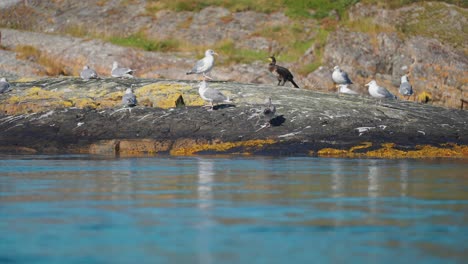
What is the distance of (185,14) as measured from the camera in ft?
144

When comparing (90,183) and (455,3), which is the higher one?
(455,3)

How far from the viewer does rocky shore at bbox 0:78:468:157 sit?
21109mm

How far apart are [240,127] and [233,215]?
38.3 ft

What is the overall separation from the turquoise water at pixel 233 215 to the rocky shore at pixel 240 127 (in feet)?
13.7

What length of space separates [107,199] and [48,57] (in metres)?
28.6

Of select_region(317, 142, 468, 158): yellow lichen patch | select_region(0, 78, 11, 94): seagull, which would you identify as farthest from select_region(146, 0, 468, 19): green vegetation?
select_region(317, 142, 468, 158): yellow lichen patch

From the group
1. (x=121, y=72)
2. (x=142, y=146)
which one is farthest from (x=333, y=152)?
(x=121, y=72)

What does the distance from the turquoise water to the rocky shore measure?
13.7 feet

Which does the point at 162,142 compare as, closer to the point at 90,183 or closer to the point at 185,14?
the point at 90,183

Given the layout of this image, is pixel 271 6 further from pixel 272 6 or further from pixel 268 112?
pixel 268 112

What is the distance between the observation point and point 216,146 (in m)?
21.4

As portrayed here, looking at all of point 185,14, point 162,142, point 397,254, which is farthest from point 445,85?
point 397,254

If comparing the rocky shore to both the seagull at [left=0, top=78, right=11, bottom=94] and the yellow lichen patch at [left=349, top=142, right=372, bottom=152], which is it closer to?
the yellow lichen patch at [left=349, top=142, right=372, bottom=152]

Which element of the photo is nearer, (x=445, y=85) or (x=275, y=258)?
(x=275, y=258)
